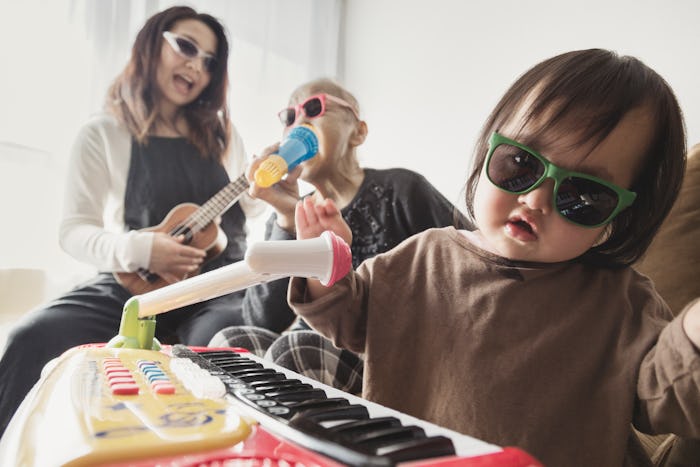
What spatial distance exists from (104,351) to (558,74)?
23.4 inches

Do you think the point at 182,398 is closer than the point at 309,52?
Yes

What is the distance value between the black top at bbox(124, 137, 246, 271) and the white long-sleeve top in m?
0.03

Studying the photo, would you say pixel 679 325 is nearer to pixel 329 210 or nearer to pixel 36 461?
pixel 329 210

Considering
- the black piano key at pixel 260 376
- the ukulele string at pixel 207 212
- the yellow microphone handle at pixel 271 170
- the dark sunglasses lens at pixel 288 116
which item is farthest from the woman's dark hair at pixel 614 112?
the ukulele string at pixel 207 212

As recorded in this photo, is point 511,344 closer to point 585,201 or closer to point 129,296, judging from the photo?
point 585,201

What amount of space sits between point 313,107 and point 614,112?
30.6 inches

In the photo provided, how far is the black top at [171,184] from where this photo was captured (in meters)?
1.38

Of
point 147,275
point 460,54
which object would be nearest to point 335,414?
point 147,275

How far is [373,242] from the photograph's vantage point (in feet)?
3.76

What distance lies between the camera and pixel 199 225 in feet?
4.55

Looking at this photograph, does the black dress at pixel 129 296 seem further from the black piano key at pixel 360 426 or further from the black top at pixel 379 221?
the black piano key at pixel 360 426

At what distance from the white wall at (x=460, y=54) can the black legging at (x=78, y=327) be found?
875 mm

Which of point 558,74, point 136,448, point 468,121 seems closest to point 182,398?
point 136,448

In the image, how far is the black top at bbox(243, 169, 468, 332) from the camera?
115 cm
